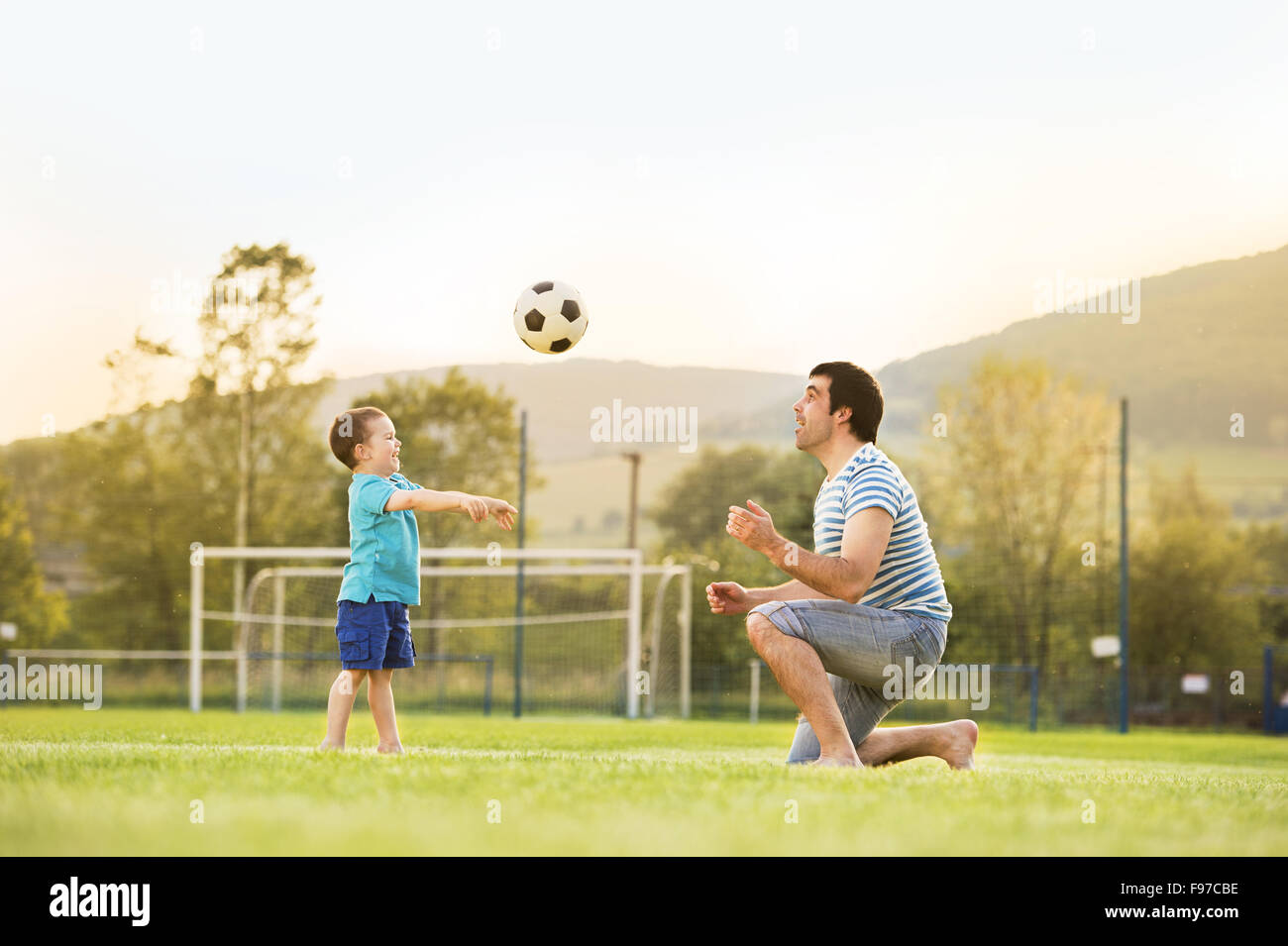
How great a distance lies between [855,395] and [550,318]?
10.1ft

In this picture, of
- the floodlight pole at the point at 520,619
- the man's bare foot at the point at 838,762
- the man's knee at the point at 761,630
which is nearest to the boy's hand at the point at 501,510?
the man's knee at the point at 761,630

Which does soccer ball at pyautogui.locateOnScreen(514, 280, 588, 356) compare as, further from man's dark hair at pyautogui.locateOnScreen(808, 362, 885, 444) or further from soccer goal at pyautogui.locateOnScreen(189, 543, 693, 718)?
soccer goal at pyautogui.locateOnScreen(189, 543, 693, 718)

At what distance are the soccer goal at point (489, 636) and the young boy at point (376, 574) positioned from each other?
1302 centimetres

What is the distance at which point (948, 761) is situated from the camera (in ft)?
15.8

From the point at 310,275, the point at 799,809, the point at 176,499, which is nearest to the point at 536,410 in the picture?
the point at 310,275

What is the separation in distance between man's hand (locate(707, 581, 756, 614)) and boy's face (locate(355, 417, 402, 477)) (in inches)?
60.6

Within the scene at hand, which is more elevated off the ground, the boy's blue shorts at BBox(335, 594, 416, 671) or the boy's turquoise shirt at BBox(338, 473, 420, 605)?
the boy's turquoise shirt at BBox(338, 473, 420, 605)

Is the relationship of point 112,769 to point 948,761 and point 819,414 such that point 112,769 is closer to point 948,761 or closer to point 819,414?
point 819,414

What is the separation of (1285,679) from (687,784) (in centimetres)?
2467

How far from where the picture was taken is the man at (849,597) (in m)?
4.21

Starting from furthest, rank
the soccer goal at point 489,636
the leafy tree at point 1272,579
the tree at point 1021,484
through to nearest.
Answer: the leafy tree at point 1272,579 → the tree at point 1021,484 → the soccer goal at point 489,636

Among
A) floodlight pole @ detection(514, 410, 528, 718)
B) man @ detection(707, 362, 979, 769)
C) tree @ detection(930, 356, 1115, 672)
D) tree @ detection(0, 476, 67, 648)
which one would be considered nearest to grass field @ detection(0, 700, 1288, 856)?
man @ detection(707, 362, 979, 769)

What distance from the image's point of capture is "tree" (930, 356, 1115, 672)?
25.6 m

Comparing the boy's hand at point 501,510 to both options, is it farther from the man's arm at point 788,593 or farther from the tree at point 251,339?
the tree at point 251,339
